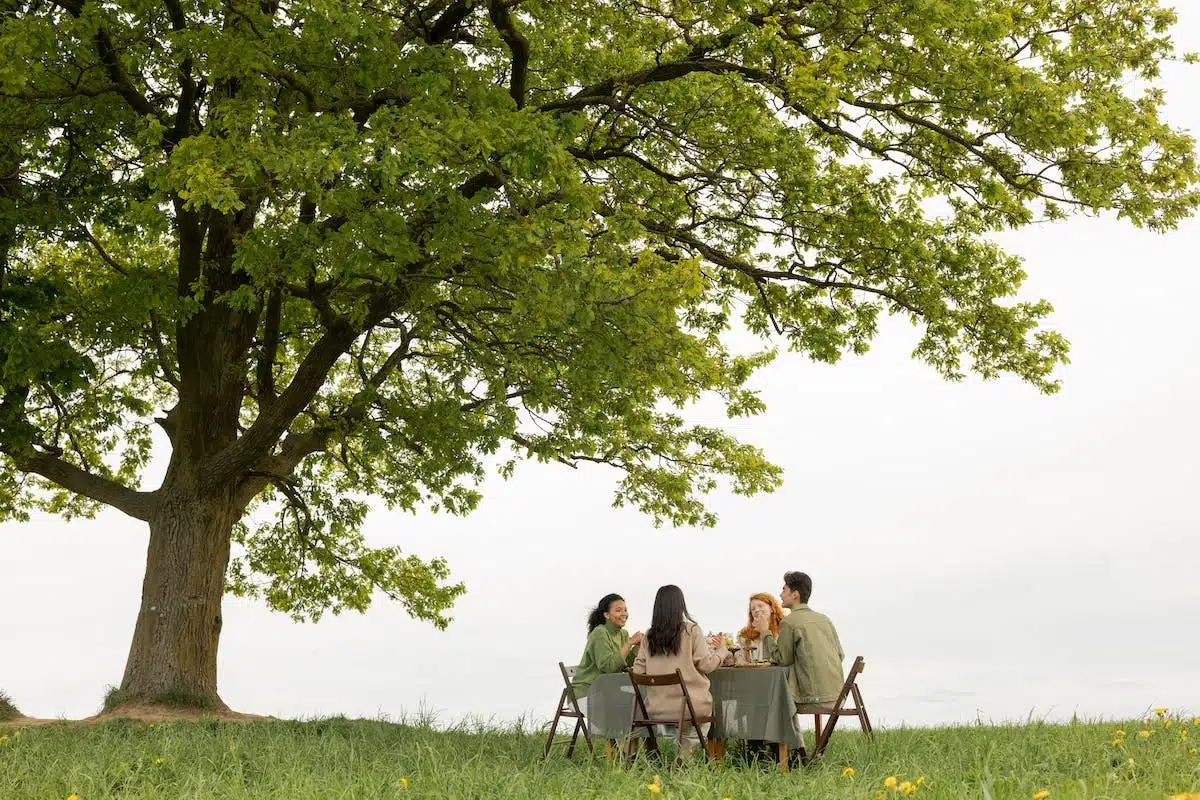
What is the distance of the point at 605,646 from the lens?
9.18 m

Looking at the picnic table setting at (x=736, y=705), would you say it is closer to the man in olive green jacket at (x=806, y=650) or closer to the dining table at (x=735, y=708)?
the dining table at (x=735, y=708)

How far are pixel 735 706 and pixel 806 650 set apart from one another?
737 mm

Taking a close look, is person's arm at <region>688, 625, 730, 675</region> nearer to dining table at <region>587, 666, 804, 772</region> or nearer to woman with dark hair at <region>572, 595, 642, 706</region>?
dining table at <region>587, 666, 804, 772</region>

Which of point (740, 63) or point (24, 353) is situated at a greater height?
point (740, 63)

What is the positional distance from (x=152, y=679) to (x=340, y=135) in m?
7.34

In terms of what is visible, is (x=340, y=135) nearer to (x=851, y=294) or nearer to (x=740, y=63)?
(x=740, y=63)

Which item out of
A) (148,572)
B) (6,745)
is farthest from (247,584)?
(6,745)

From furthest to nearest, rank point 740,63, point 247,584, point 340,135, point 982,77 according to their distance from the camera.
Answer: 1. point 247,584
2. point 740,63
3. point 982,77
4. point 340,135

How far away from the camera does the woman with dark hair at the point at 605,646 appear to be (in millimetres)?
9133

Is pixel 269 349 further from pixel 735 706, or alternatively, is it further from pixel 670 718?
pixel 735 706

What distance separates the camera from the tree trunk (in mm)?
12977

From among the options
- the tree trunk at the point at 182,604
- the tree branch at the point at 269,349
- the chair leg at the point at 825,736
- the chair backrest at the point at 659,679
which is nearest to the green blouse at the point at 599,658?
the chair backrest at the point at 659,679

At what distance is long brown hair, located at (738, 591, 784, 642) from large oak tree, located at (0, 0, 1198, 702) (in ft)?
7.97

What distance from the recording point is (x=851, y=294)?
13578 millimetres
